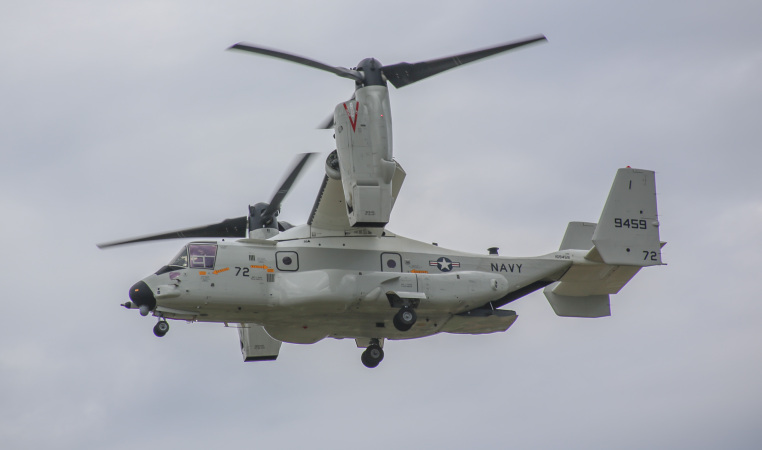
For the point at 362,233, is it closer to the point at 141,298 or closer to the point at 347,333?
the point at 347,333

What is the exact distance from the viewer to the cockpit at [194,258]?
2356 cm

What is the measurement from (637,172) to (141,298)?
10.6m

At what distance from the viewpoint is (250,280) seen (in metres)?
23.7

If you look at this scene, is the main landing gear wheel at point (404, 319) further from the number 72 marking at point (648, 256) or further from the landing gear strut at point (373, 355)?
the number 72 marking at point (648, 256)

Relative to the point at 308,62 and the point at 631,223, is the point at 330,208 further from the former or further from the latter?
the point at 631,223

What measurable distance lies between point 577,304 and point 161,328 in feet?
29.8

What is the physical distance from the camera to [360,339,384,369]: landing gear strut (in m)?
26.0

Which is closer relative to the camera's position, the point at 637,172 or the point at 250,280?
the point at 250,280

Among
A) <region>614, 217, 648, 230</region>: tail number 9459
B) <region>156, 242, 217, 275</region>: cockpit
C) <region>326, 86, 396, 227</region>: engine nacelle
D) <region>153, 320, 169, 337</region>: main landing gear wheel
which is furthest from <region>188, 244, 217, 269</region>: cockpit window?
<region>614, 217, 648, 230</region>: tail number 9459

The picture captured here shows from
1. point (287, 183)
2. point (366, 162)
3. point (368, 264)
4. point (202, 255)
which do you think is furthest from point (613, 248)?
point (202, 255)

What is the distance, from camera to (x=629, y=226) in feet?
83.7

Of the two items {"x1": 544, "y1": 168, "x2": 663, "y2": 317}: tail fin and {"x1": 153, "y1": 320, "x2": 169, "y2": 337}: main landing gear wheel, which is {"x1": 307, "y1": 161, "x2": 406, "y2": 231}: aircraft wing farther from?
{"x1": 544, "y1": 168, "x2": 663, "y2": 317}: tail fin

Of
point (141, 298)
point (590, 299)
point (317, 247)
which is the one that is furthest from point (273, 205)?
point (590, 299)

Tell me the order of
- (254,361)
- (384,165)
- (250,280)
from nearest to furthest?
(384,165) < (250,280) < (254,361)
